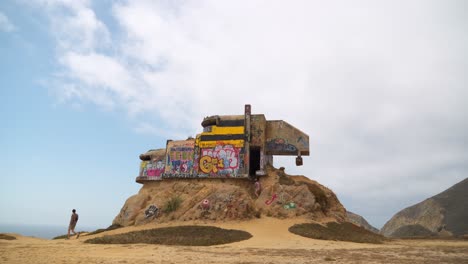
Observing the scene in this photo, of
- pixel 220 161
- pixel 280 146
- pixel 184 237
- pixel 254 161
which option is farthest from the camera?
pixel 254 161

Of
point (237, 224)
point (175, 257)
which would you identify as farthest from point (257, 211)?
point (175, 257)

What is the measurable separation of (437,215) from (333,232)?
36.9 meters

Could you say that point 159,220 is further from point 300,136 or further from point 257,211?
point 300,136

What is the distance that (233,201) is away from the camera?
944 inches

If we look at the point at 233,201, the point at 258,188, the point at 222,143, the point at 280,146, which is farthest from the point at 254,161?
the point at 233,201

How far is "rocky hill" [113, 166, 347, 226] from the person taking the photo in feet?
78.2

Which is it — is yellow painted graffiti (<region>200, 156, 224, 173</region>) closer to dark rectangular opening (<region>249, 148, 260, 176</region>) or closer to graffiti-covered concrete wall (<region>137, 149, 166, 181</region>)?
dark rectangular opening (<region>249, 148, 260, 176</region>)

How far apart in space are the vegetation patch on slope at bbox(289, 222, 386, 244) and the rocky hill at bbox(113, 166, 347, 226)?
1678 mm

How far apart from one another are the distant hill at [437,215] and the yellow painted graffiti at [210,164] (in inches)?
1091

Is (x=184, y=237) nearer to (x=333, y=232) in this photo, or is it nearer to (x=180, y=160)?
(x=333, y=232)

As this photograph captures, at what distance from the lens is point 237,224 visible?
22.4 meters

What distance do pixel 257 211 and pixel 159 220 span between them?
22.9 ft

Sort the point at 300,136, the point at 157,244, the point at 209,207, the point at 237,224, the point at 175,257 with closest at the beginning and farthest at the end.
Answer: the point at 175,257 → the point at 157,244 → the point at 237,224 → the point at 209,207 → the point at 300,136

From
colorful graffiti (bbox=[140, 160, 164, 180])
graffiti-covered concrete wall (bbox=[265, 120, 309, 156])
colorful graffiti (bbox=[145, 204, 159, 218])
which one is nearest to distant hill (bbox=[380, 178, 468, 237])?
graffiti-covered concrete wall (bbox=[265, 120, 309, 156])
